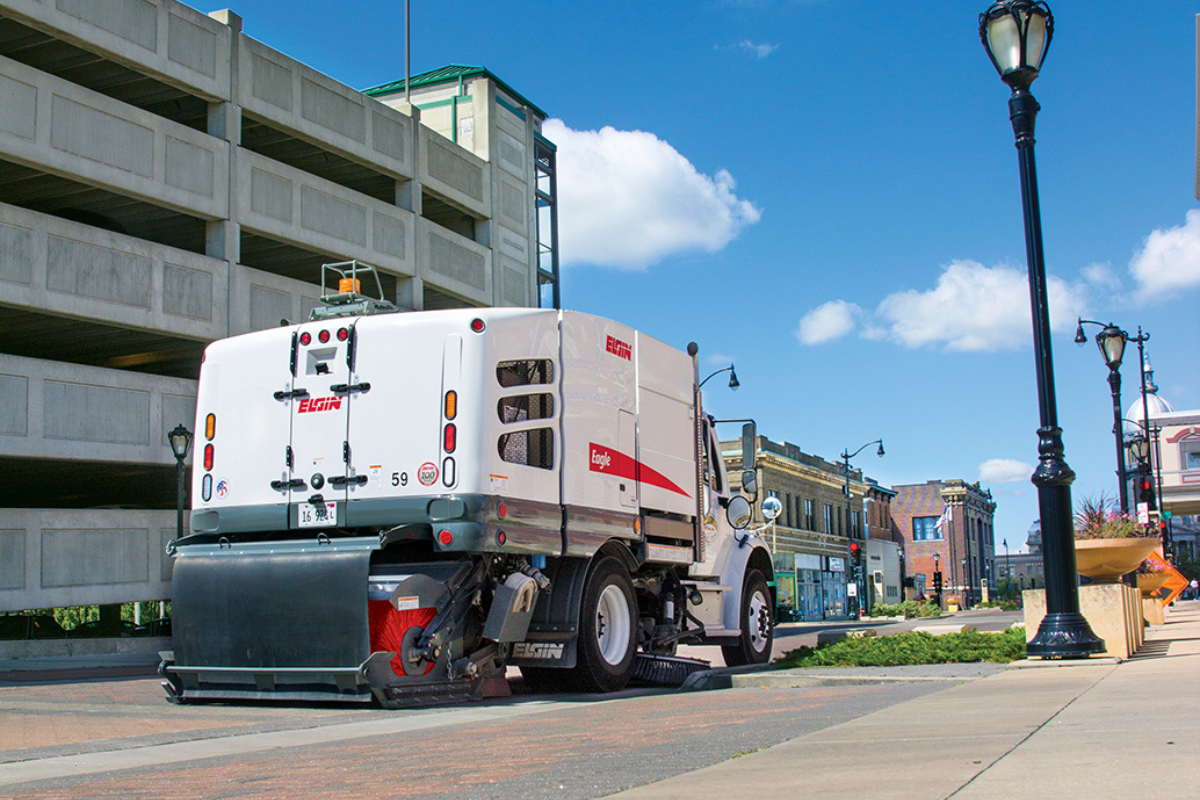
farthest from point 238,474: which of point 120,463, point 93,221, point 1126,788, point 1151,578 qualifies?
point 93,221

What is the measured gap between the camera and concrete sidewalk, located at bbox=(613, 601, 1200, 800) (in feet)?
13.2

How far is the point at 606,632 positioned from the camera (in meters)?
11.5

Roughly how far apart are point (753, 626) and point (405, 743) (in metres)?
8.37

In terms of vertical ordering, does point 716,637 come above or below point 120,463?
below

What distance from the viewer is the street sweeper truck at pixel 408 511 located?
9.59m

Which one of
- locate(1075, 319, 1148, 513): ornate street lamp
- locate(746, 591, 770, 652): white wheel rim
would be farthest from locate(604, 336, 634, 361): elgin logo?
locate(1075, 319, 1148, 513): ornate street lamp

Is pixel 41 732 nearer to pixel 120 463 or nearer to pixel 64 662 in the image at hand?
pixel 64 662

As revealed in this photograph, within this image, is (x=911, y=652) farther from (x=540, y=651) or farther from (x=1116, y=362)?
(x=1116, y=362)

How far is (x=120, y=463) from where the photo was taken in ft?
105

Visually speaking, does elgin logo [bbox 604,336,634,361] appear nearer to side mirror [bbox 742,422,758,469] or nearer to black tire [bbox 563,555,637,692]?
black tire [bbox 563,555,637,692]

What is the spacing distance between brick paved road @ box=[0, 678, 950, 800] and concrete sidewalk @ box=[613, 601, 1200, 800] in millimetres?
305

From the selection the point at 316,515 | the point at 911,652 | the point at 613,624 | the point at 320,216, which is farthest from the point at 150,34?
the point at 911,652

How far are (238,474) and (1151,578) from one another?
18.8 m

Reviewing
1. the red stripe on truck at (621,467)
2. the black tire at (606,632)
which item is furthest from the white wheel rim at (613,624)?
the red stripe on truck at (621,467)
